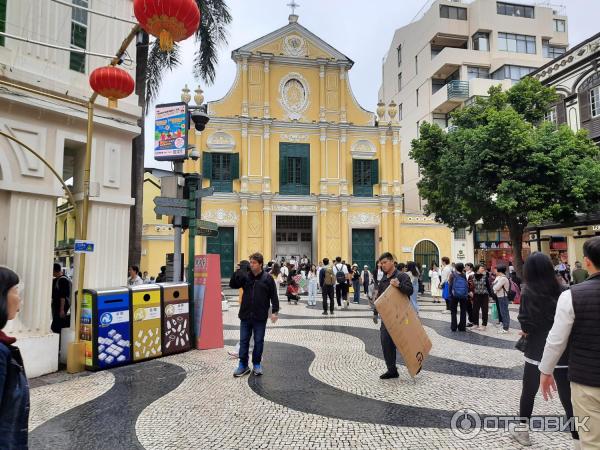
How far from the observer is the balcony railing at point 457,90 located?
30.8 meters

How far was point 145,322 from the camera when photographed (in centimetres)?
714

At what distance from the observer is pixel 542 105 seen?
18781 mm

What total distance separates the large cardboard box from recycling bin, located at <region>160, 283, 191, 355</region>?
3.72 meters

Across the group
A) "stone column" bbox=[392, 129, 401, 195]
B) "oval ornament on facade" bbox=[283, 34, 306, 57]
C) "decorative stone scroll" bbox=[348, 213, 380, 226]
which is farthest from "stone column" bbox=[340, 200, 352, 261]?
"oval ornament on facade" bbox=[283, 34, 306, 57]

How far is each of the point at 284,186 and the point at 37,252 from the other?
20754 mm

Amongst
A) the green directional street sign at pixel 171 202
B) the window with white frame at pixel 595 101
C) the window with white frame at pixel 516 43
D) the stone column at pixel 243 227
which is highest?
the window with white frame at pixel 516 43

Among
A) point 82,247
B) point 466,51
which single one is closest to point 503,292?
point 82,247

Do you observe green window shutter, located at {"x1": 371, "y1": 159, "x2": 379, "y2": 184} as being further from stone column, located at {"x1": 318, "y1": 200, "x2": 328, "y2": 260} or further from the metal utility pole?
the metal utility pole

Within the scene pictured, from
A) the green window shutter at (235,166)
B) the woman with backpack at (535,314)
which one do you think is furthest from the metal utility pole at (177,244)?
the green window shutter at (235,166)

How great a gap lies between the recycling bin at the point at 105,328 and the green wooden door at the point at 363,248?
69.7 feet

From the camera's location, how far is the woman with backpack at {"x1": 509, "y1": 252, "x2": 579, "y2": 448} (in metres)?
3.83

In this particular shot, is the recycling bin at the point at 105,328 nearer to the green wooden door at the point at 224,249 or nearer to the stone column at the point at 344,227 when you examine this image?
the green wooden door at the point at 224,249

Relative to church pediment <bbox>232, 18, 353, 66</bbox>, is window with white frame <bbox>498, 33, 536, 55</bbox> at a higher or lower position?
higher

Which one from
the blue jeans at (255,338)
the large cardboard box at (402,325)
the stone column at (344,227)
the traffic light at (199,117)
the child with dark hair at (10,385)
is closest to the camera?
the child with dark hair at (10,385)
